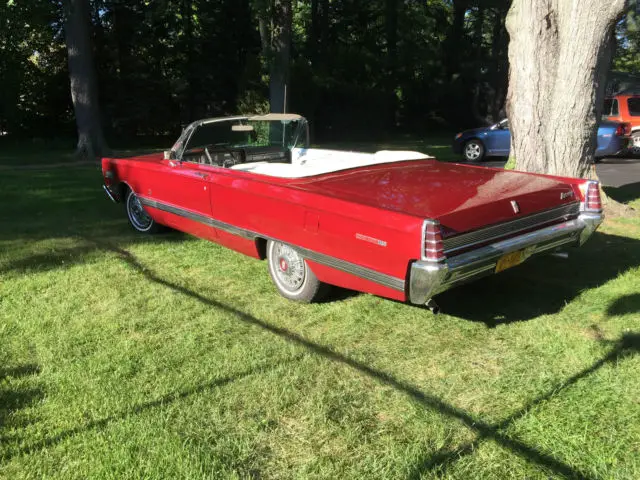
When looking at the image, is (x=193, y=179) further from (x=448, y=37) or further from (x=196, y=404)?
(x=448, y=37)

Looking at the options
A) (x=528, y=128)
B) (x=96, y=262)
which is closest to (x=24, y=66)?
(x=96, y=262)

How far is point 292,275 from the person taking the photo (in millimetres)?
4098

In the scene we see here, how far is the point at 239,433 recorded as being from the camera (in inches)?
99.4

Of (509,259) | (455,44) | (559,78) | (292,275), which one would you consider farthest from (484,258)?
(455,44)

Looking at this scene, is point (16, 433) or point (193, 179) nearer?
point (16, 433)

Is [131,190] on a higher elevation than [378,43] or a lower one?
lower

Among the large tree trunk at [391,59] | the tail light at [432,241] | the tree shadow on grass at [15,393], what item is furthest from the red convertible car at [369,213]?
the large tree trunk at [391,59]

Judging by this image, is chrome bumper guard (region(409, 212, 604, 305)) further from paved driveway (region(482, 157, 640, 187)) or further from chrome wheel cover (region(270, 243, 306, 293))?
paved driveway (region(482, 157, 640, 187))

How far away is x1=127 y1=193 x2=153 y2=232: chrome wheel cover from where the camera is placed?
6215 millimetres

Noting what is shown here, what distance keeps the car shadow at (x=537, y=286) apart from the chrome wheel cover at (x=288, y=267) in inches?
44.7

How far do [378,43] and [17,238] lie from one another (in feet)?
77.5

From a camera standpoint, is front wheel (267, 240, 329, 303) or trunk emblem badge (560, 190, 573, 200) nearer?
trunk emblem badge (560, 190, 573, 200)

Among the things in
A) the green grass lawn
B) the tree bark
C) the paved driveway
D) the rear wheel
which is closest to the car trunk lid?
the green grass lawn

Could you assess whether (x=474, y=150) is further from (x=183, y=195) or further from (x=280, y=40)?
(x=183, y=195)
